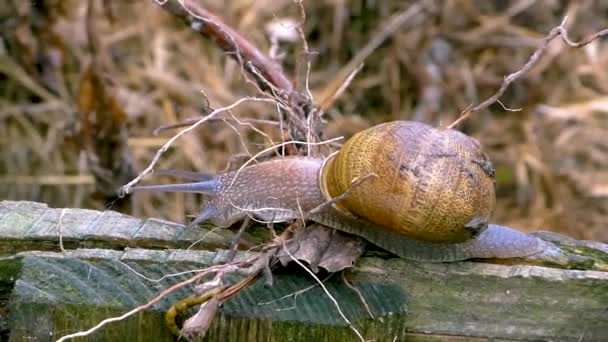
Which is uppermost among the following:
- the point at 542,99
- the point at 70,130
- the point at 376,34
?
the point at 376,34

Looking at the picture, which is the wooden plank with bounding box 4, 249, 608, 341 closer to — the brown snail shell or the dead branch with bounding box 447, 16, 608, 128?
the brown snail shell

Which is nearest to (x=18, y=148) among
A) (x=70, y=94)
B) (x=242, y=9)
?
(x=70, y=94)

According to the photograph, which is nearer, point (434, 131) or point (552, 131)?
point (434, 131)

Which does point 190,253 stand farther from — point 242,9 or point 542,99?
point 542,99

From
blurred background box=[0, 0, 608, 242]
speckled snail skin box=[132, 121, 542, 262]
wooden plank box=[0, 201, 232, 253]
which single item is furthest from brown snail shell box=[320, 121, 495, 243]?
blurred background box=[0, 0, 608, 242]

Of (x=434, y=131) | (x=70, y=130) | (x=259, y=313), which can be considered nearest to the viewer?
(x=259, y=313)

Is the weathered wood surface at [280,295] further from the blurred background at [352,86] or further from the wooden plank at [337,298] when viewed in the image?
the blurred background at [352,86]
